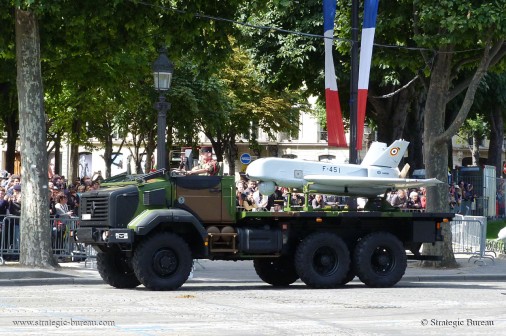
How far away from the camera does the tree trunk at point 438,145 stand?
26.1m

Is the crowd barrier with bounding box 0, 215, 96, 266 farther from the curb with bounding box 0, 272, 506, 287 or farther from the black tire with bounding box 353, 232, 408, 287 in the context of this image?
the black tire with bounding box 353, 232, 408, 287

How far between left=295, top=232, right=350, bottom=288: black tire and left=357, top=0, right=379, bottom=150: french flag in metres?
4.27

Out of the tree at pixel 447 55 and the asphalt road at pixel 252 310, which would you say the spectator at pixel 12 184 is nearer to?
the asphalt road at pixel 252 310

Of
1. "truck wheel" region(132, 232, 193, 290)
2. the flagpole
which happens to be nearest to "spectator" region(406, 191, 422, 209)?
the flagpole

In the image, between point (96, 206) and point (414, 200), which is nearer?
point (96, 206)

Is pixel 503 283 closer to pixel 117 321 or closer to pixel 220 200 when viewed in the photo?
pixel 220 200

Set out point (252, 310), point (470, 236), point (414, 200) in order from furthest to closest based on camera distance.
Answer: point (414, 200) → point (470, 236) → point (252, 310)

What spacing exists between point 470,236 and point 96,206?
12.2 m

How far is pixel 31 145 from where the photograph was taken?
23312 millimetres

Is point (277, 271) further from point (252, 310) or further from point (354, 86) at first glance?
point (252, 310)

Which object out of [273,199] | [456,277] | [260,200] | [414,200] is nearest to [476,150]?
[414,200]

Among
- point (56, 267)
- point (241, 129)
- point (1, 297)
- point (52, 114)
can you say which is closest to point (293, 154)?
point (241, 129)

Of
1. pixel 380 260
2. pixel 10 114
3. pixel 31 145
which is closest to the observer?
pixel 380 260

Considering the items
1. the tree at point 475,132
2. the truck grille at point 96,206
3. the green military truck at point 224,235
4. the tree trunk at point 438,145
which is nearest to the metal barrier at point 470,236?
the tree trunk at point 438,145
